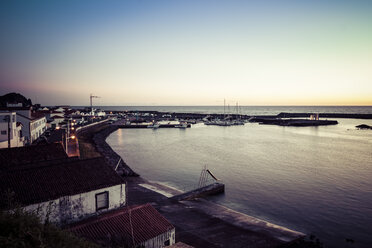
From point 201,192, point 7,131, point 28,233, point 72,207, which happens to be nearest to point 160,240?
point 72,207

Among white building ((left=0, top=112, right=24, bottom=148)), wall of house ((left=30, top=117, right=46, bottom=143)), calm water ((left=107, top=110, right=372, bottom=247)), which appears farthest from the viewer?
wall of house ((left=30, top=117, right=46, bottom=143))

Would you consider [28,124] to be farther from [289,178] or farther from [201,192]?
[289,178]

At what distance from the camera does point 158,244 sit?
1147 centimetres

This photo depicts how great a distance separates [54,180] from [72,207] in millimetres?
1917

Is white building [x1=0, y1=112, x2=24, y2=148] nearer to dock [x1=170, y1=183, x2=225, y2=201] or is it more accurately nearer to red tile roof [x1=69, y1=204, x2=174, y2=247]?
dock [x1=170, y1=183, x2=225, y2=201]

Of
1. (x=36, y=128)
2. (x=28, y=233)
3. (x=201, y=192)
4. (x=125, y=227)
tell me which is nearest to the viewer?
(x=28, y=233)

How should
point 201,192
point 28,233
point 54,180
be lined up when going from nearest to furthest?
1. point 28,233
2. point 54,180
3. point 201,192

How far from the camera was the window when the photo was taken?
14.4 m

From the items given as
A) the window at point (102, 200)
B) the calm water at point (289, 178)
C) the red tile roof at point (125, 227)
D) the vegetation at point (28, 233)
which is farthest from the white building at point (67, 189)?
the calm water at point (289, 178)

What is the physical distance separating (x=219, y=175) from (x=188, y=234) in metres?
18.8

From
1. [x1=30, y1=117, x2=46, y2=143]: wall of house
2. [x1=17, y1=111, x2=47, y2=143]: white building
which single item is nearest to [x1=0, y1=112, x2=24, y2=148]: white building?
[x1=17, y1=111, x2=47, y2=143]: white building

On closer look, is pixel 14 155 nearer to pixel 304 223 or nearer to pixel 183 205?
pixel 183 205

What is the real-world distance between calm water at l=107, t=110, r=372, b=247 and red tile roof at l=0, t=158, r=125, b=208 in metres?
11.9

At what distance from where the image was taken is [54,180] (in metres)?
13.8
